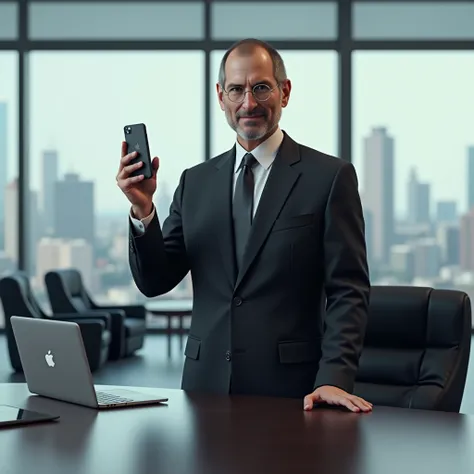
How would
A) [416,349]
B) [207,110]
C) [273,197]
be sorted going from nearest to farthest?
[273,197] → [416,349] → [207,110]

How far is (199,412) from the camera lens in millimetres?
2254

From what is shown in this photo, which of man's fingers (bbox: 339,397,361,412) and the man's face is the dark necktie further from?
man's fingers (bbox: 339,397,361,412)

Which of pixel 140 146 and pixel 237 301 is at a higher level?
pixel 140 146

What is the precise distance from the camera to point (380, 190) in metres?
11.0

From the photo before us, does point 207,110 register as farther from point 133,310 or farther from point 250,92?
point 250,92

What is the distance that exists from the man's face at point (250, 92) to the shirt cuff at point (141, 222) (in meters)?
0.34

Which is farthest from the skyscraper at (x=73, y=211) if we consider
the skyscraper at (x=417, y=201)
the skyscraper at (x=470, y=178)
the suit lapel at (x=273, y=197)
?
the suit lapel at (x=273, y=197)

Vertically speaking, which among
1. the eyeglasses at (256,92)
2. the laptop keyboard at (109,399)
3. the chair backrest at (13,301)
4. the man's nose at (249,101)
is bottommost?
the chair backrest at (13,301)

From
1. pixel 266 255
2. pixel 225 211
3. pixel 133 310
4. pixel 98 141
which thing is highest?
pixel 98 141

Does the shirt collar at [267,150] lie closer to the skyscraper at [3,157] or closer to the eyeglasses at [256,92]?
the eyeglasses at [256,92]

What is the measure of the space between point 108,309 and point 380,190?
11.5 ft

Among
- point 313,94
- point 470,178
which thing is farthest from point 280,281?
point 470,178

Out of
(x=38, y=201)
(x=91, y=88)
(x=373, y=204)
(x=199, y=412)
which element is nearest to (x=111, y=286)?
(x=38, y=201)

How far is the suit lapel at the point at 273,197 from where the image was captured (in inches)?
102
